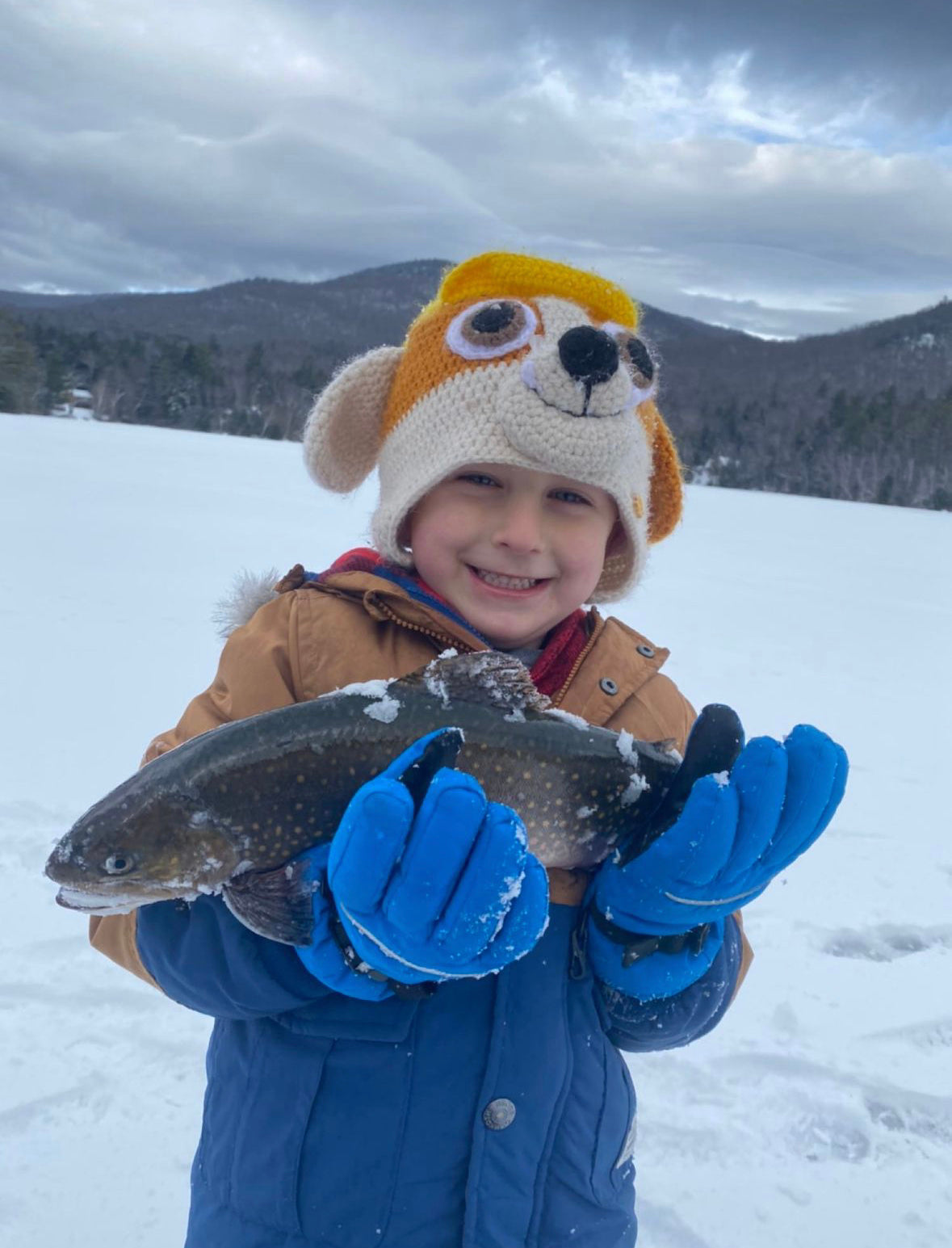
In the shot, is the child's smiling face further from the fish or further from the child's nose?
the fish

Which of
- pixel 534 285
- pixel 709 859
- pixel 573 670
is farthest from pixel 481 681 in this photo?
pixel 534 285

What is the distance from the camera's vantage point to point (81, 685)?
6.57m

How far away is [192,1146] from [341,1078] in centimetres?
155

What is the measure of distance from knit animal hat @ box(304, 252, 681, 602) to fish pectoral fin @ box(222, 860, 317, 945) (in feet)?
2.80

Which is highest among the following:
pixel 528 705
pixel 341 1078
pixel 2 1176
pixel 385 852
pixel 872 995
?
pixel 528 705

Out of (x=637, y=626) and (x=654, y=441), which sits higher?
(x=654, y=441)

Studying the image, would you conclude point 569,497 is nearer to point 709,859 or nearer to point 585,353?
point 585,353

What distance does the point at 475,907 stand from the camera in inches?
65.4

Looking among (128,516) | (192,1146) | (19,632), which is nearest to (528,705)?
(192,1146)

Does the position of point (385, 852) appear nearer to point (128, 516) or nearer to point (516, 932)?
point (516, 932)

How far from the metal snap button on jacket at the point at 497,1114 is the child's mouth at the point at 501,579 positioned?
113 centimetres

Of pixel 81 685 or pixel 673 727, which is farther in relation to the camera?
pixel 81 685

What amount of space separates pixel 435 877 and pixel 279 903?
366 mm

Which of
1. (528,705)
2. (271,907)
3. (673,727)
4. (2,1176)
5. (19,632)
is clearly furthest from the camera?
(19,632)
